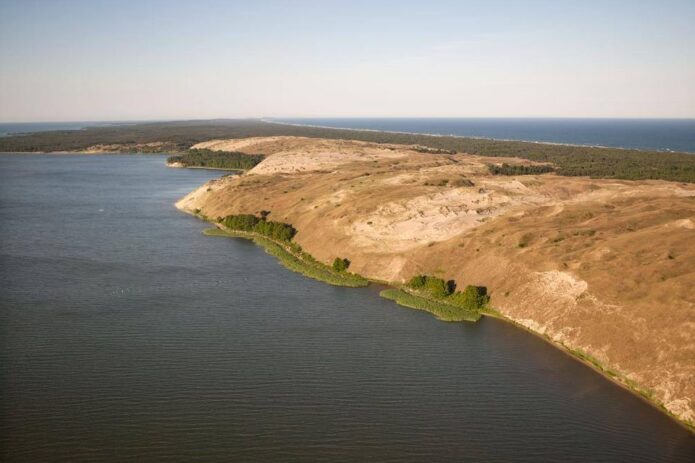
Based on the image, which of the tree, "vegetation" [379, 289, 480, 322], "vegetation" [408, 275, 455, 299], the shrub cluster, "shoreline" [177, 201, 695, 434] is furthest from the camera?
"vegetation" [408, 275, 455, 299]

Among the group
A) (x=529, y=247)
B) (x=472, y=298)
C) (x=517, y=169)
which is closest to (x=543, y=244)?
(x=529, y=247)

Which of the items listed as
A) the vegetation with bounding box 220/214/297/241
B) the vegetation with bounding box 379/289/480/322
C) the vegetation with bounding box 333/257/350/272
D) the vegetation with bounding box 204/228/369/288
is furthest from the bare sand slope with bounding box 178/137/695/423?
the vegetation with bounding box 379/289/480/322

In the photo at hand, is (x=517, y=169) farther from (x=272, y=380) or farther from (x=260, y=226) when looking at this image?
(x=272, y=380)

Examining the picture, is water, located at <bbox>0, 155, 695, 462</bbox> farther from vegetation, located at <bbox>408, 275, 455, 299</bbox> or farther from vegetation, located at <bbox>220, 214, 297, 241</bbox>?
vegetation, located at <bbox>220, 214, 297, 241</bbox>

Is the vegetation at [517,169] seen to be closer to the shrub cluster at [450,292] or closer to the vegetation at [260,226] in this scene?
the vegetation at [260,226]

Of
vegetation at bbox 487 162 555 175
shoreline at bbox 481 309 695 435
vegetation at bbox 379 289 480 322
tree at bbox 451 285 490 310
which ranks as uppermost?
vegetation at bbox 487 162 555 175
